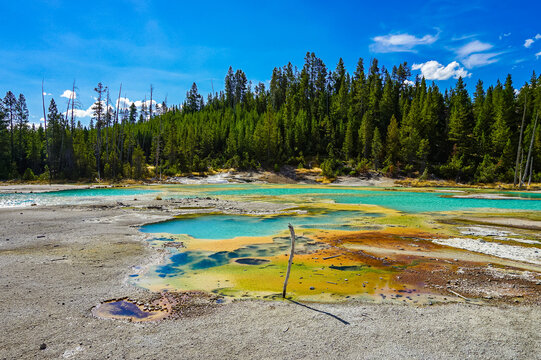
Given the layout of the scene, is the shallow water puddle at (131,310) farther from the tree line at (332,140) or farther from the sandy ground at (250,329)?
the tree line at (332,140)

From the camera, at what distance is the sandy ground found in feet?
16.5

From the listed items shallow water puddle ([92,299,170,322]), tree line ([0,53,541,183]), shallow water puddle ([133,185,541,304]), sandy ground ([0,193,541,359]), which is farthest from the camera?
tree line ([0,53,541,183])

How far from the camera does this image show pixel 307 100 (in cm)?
10056

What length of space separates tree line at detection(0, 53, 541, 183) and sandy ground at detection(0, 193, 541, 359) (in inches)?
2254

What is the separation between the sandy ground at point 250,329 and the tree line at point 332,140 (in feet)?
188

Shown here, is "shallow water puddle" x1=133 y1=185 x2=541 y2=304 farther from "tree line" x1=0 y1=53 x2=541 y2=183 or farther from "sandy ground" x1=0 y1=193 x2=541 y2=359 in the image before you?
"tree line" x1=0 y1=53 x2=541 y2=183

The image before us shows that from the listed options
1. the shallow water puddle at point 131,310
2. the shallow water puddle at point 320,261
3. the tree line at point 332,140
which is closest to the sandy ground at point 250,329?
the shallow water puddle at point 131,310

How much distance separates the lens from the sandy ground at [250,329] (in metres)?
5.03

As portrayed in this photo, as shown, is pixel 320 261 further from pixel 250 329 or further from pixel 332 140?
pixel 332 140

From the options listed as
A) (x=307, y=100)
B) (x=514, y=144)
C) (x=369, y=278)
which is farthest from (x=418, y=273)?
(x=307, y=100)

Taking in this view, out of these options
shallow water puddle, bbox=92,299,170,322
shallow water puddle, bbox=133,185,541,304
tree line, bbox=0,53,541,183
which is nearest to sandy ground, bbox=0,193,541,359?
shallow water puddle, bbox=92,299,170,322

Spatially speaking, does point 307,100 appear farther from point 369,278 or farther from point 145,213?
point 369,278

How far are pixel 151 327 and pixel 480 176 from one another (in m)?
67.9

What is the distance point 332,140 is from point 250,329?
7997cm
